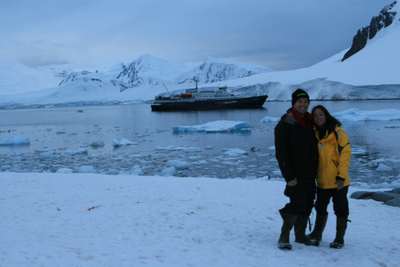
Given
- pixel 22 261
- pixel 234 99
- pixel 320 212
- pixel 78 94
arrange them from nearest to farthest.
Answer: pixel 22 261 < pixel 320 212 < pixel 234 99 < pixel 78 94

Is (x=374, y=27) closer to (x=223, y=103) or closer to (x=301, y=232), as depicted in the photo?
(x=223, y=103)

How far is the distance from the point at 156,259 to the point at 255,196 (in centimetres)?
348

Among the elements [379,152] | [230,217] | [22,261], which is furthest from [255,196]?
[379,152]

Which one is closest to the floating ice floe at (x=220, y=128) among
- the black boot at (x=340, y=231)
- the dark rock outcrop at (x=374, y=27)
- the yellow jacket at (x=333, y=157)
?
the black boot at (x=340, y=231)

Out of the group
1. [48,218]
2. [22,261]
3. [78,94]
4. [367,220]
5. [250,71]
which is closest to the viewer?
[22,261]

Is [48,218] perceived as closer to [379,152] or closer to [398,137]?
[379,152]

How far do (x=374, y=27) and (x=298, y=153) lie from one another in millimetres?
104928

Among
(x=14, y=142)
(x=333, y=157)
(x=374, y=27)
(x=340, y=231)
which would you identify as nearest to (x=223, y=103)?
(x=14, y=142)

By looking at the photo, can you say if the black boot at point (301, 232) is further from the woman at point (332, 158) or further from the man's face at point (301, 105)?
the man's face at point (301, 105)

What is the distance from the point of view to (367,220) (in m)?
4.86

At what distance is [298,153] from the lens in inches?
129

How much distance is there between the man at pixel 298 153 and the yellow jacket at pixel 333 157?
0.08 metres

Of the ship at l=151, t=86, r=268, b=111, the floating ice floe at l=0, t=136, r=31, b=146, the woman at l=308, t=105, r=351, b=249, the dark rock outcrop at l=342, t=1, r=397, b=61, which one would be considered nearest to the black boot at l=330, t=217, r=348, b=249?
the woman at l=308, t=105, r=351, b=249

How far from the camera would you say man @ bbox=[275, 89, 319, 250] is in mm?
3234
